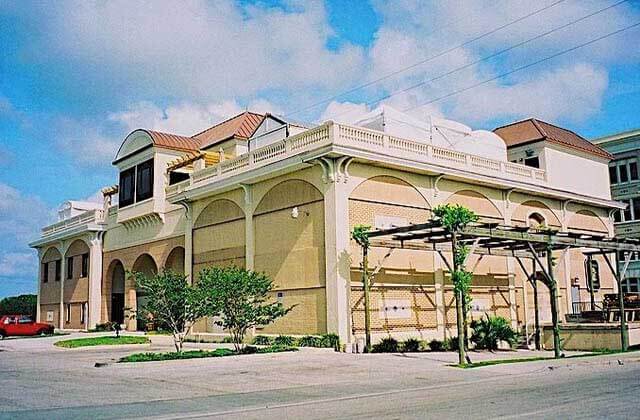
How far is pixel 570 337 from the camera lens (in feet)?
87.1

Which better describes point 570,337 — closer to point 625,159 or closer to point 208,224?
point 208,224

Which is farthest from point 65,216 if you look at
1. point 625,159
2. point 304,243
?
point 625,159

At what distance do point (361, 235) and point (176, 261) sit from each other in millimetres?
15595

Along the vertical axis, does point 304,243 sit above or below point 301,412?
above

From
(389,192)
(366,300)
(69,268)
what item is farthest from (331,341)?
(69,268)

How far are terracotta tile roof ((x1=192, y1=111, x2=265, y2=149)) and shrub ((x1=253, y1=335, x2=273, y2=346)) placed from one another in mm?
12111

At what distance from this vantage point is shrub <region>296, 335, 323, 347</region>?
23.9 metres

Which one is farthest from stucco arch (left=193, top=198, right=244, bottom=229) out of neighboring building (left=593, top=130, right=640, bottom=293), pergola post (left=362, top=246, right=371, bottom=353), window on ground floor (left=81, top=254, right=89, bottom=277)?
neighboring building (left=593, top=130, right=640, bottom=293)

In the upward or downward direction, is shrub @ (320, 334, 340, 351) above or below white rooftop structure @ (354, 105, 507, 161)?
below

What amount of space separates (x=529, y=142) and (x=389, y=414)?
2921cm

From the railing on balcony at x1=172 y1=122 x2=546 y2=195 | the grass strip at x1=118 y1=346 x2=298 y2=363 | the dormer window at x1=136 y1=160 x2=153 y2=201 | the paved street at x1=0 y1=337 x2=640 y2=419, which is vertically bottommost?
the paved street at x1=0 y1=337 x2=640 y2=419

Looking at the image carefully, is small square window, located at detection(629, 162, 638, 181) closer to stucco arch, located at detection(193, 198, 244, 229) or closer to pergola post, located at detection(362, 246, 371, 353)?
stucco arch, located at detection(193, 198, 244, 229)

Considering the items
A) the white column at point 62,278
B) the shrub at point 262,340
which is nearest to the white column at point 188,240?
the shrub at point 262,340

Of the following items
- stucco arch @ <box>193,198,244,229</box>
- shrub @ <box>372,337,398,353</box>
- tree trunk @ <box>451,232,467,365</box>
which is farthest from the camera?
stucco arch @ <box>193,198,244,229</box>
